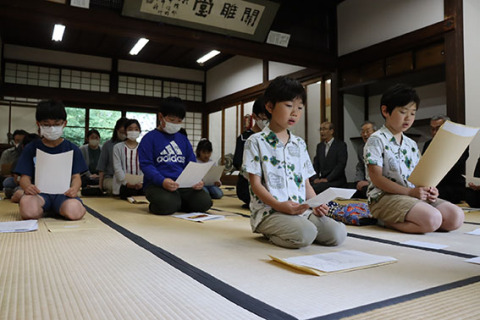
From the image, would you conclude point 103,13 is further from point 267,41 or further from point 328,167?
point 328,167

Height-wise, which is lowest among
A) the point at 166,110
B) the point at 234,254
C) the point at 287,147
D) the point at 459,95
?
the point at 234,254

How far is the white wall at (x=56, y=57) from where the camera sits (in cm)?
776

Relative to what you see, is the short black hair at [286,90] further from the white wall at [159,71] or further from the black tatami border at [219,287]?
the white wall at [159,71]

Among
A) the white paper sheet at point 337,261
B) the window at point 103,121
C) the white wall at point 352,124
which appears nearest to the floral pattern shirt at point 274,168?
the white paper sheet at point 337,261

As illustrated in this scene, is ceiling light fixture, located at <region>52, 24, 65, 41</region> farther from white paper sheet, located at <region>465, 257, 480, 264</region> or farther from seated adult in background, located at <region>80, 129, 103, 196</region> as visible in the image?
white paper sheet, located at <region>465, 257, 480, 264</region>

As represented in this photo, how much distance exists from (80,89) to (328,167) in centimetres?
600

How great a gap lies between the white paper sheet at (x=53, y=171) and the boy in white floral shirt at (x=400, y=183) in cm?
196

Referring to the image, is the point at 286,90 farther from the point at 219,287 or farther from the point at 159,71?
the point at 159,71

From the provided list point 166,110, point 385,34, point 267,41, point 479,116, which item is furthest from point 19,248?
point 385,34

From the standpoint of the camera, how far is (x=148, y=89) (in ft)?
29.8

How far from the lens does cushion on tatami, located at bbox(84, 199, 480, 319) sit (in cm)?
103

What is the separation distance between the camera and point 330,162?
500 cm

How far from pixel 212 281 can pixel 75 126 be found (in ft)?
26.7

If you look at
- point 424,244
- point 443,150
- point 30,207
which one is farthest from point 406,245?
point 30,207
